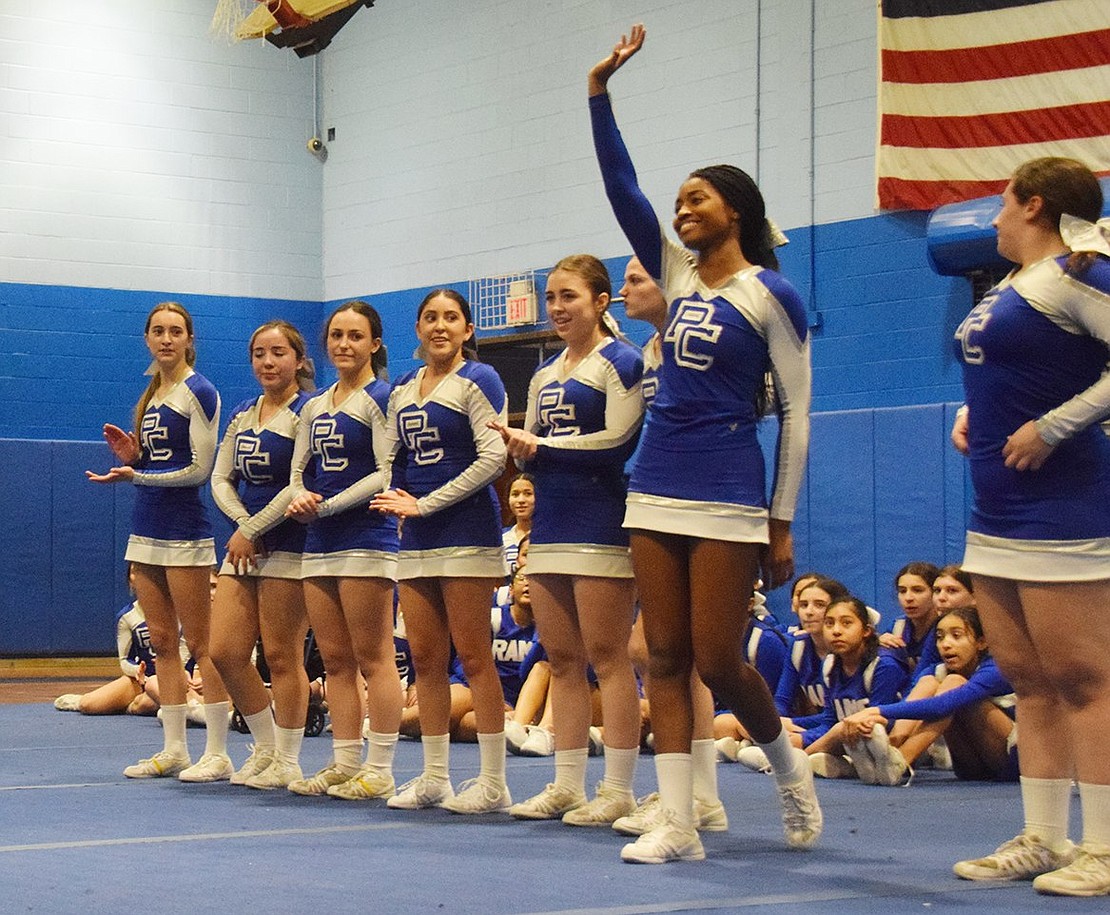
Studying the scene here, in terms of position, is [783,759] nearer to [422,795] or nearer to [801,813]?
[801,813]

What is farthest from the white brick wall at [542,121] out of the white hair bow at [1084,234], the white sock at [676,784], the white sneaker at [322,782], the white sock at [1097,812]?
the white sock at [1097,812]

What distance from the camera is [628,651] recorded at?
A: 481 centimetres

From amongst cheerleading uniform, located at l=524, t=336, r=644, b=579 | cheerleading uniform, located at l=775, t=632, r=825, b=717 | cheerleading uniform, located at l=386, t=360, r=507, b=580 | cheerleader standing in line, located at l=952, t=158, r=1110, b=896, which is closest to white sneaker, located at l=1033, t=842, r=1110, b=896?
cheerleader standing in line, located at l=952, t=158, r=1110, b=896

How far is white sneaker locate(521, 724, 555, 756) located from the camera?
277 inches

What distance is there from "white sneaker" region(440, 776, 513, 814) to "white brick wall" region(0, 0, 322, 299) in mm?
8012

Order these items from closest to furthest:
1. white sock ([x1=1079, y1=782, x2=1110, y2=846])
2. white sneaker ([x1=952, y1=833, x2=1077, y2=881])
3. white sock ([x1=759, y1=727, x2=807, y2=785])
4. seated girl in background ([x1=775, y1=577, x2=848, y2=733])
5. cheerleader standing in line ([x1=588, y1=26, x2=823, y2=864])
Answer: white sock ([x1=1079, y1=782, x2=1110, y2=846]) < white sneaker ([x1=952, y1=833, x2=1077, y2=881]) < cheerleader standing in line ([x1=588, y1=26, x2=823, y2=864]) < white sock ([x1=759, y1=727, x2=807, y2=785]) < seated girl in background ([x1=775, y1=577, x2=848, y2=733])

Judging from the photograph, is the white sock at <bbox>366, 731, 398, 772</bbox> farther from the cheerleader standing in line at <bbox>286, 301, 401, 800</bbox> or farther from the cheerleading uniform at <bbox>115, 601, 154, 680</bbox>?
the cheerleading uniform at <bbox>115, 601, 154, 680</bbox>

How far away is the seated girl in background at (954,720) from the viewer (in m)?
5.82

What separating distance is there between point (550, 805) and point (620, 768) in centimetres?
28

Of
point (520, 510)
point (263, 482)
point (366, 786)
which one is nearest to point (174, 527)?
point (263, 482)

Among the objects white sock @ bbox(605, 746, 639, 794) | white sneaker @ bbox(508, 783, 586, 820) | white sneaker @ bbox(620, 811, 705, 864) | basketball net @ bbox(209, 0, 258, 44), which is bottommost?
white sneaker @ bbox(508, 783, 586, 820)

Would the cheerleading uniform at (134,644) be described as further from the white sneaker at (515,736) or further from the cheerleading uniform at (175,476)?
the cheerleading uniform at (175,476)

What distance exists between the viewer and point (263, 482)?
575 cm

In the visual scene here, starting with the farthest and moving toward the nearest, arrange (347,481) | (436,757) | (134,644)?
(134,644) < (347,481) < (436,757)
